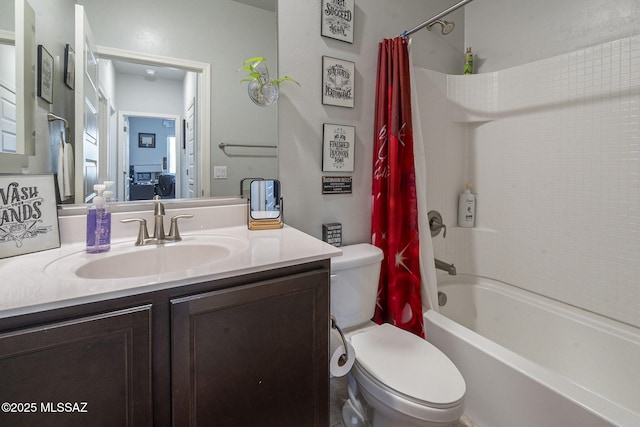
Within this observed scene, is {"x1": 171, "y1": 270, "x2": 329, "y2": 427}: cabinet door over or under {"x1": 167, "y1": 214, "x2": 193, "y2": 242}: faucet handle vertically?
under

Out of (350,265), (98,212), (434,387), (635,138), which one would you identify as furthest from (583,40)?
(98,212)

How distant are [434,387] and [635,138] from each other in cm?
149

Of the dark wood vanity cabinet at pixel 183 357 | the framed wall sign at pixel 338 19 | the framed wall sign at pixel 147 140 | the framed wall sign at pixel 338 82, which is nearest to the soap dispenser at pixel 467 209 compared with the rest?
the framed wall sign at pixel 338 82

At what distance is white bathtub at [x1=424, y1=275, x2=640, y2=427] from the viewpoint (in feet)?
3.35

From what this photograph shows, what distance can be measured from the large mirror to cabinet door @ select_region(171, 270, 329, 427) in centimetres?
69

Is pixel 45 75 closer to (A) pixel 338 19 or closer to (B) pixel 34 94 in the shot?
(B) pixel 34 94

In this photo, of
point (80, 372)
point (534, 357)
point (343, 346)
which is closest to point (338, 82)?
point (343, 346)

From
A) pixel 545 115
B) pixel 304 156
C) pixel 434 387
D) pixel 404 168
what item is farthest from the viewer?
pixel 545 115

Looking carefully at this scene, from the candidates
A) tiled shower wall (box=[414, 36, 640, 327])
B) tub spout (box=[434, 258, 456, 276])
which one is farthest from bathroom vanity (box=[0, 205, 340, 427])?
tiled shower wall (box=[414, 36, 640, 327])

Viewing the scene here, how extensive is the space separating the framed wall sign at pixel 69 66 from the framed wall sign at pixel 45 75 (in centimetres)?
4

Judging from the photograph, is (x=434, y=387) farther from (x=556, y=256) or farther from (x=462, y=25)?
(x=462, y=25)

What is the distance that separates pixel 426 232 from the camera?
1684 mm

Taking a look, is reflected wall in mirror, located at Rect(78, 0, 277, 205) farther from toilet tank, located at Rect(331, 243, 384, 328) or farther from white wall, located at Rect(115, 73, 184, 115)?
toilet tank, located at Rect(331, 243, 384, 328)

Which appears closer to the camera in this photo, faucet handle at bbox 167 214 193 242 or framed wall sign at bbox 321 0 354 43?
faucet handle at bbox 167 214 193 242
